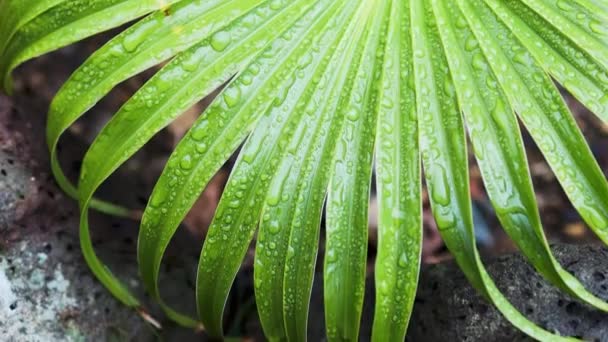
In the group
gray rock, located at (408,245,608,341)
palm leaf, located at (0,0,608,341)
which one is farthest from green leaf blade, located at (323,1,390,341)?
gray rock, located at (408,245,608,341)

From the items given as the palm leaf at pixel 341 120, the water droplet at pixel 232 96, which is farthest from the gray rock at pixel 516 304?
the water droplet at pixel 232 96

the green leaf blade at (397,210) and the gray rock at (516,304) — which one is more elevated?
the green leaf blade at (397,210)

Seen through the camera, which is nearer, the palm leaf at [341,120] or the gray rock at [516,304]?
the palm leaf at [341,120]

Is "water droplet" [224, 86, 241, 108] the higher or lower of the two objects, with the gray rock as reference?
higher

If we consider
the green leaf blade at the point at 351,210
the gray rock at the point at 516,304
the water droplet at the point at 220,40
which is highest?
the water droplet at the point at 220,40

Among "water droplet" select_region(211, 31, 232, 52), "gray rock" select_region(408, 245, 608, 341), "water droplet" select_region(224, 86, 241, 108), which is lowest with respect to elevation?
"gray rock" select_region(408, 245, 608, 341)

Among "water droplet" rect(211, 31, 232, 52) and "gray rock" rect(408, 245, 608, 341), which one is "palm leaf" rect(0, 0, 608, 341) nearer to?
"water droplet" rect(211, 31, 232, 52)

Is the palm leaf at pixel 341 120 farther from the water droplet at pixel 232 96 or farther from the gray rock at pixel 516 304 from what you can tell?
the gray rock at pixel 516 304

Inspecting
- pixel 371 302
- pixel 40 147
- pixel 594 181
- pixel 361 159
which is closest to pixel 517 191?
pixel 594 181
